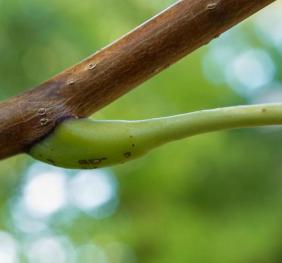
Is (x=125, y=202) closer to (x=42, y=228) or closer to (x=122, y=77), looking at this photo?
(x=42, y=228)

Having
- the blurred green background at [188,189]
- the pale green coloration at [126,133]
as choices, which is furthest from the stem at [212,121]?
the blurred green background at [188,189]

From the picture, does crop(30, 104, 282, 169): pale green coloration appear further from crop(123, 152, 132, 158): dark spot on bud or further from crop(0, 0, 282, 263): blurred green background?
crop(0, 0, 282, 263): blurred green background

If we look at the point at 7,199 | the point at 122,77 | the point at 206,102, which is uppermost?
the point at 206,102

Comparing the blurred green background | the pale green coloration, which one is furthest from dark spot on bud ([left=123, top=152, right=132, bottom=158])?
the blurred green background

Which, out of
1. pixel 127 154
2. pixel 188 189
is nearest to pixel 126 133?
pixel 127 154

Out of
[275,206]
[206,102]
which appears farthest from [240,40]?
[275,206]

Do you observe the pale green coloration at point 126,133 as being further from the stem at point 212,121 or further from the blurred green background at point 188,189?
the blurred green background at point 188,189

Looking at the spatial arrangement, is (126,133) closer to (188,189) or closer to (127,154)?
(127,154)
